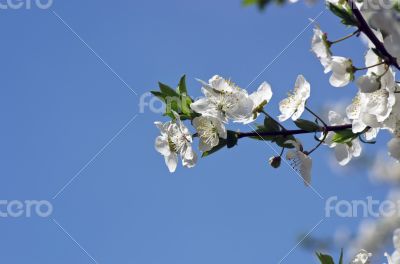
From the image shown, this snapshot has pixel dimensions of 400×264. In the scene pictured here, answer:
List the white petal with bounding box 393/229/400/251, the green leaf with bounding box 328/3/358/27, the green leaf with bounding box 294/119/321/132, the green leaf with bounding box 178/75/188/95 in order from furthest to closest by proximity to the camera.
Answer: the green leaf with bounding box 178/75/188/95, the green leaf with bounding box 294/119/321/132, the green leaf with bounding box 328/3/358/27, the white petal with bounding box 393/229/400/251

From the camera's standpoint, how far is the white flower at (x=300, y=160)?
6.16 ft

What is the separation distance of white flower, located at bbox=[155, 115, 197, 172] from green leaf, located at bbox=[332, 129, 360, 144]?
0.38m

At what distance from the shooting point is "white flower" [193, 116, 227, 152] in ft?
6.07

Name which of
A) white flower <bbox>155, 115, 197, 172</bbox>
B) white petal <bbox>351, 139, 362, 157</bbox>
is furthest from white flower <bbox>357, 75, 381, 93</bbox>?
white flower <bbox>155, 115, 197, 172</bbox>

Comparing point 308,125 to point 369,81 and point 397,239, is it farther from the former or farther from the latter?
point 397,239

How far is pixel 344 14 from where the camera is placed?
1762 millimetres

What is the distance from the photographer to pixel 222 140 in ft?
6.22

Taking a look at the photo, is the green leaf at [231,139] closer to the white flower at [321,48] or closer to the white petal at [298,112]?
the white petal at [298,112]

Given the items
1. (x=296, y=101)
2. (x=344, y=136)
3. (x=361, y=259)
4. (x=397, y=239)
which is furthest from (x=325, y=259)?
(x=296, y=101)

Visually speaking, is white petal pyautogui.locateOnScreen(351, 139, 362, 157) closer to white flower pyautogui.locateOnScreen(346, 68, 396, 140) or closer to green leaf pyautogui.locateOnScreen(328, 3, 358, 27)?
white flower pyautogui.locateOnScreen(346, 68, 396, 140)

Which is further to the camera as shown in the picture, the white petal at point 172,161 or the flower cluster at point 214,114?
the white petal at point 172,161

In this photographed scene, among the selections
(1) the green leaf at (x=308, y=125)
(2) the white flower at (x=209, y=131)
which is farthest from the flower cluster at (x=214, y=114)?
(1) the green leaf at (x=308, y=125)

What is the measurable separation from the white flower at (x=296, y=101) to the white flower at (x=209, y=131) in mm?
173

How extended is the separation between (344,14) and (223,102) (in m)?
0.39
